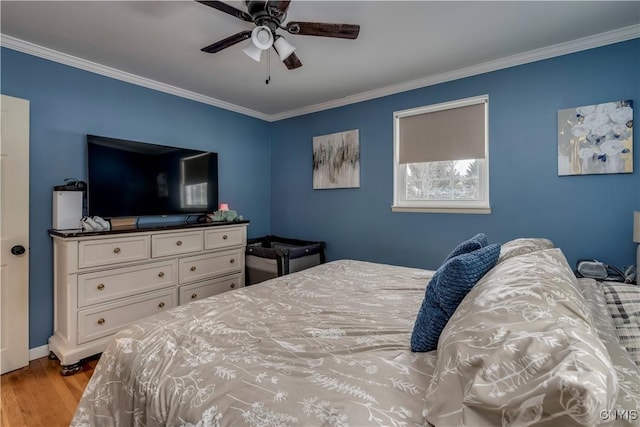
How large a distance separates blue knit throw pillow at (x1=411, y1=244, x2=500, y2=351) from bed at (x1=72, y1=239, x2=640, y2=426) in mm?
54

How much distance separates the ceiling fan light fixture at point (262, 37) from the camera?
1.77 meters

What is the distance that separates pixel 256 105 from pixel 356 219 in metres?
2.04

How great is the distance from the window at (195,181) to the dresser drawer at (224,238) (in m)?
0.43

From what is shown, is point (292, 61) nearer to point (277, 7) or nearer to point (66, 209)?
point (277, 7)

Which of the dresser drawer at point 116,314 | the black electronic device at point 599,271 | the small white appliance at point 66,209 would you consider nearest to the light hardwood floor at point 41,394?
the dresser drawer at point 116,314

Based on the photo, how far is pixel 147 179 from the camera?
9.72 feet

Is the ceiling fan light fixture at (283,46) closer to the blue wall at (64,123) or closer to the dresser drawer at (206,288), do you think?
the blue wall at (64,123)

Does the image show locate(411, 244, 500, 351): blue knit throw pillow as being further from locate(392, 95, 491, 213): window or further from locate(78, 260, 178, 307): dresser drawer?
locate(78, 260, 178, 307): dresser drawer

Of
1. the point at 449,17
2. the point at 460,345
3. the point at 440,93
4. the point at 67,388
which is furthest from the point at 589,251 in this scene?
the point at 67,388

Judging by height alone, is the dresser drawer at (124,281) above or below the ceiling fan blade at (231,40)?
below

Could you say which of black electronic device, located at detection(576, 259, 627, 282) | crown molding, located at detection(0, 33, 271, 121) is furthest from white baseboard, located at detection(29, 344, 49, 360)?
black electronic device, located at detection(576, 259, 627, 282)

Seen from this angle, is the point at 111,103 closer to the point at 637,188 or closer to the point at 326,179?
the point at 326,179

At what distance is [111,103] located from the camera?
2.90 m

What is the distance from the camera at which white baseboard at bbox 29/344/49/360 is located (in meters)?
2.45
